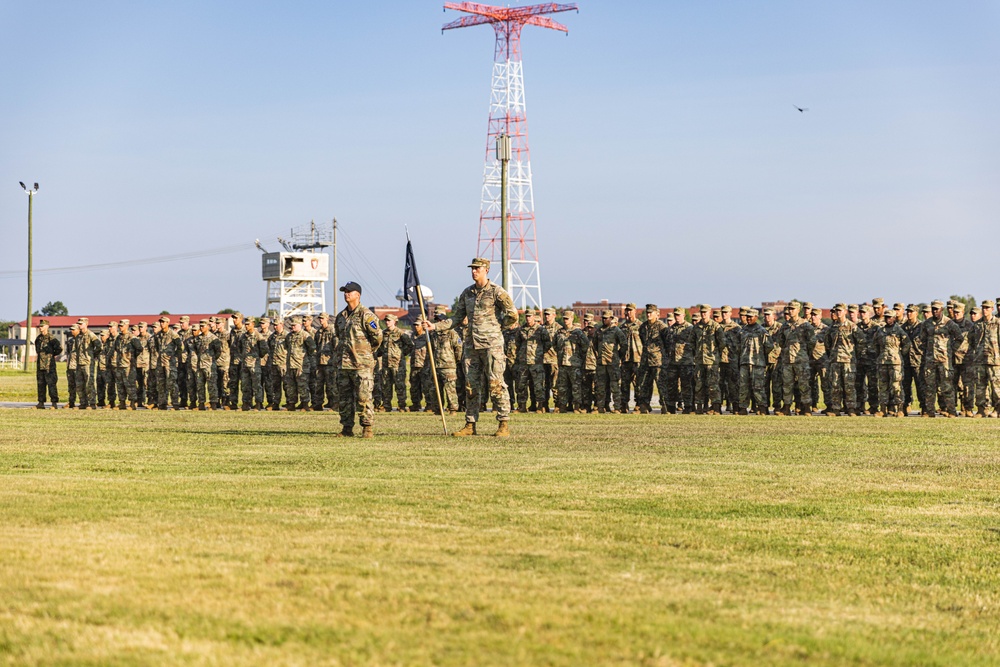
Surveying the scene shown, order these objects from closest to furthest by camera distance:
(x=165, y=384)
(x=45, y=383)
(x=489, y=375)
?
1. (x=489, y=375)
2. (x=165, y=384)
3. (x=45, y=383)

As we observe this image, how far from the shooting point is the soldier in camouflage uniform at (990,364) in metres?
24.0

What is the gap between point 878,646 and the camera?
573 cm

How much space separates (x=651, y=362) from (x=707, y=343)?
1216 millimetres

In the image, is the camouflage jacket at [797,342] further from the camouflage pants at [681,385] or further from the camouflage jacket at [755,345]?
the camouflage pants at [681,385]

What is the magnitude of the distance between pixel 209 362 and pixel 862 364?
14297mm

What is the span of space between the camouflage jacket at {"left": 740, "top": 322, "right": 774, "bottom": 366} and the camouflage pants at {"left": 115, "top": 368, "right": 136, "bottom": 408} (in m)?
14.1

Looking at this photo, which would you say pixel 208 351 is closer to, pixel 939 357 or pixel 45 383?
pixel 45 383

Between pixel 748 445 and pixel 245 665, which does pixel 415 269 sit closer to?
pixel 748 445

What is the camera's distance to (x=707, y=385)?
2542 centimetres

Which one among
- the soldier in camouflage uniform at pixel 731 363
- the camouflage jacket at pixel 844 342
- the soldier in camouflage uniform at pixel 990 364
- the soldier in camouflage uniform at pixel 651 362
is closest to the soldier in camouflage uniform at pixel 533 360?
the soldier in camouflage uniform at pixel 651 362

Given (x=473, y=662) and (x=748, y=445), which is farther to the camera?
(x=748, y=445)

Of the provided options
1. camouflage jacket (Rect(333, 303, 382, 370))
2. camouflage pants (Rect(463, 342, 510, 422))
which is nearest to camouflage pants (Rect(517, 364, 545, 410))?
camouflage pants (Rect(463, 342, 510, 422))

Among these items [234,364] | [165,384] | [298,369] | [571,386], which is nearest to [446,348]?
[571,386]

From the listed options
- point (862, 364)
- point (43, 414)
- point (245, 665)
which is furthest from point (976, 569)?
point (43, 414)
